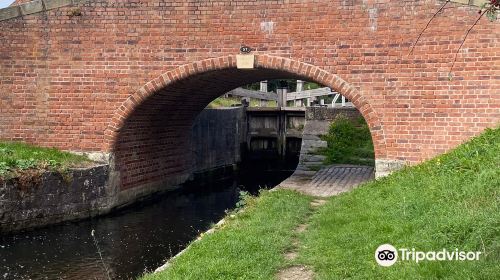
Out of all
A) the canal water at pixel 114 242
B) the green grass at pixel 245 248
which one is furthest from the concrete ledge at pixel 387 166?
the canal water at pixel 114 242

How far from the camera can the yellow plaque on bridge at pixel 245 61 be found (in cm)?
1130

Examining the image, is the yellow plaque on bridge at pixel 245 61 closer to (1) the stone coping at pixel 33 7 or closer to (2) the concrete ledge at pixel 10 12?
(1) the stone coping at pixel 33 7

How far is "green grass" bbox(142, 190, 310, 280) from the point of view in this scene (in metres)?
5.57

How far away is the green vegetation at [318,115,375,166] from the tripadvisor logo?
1079 cm

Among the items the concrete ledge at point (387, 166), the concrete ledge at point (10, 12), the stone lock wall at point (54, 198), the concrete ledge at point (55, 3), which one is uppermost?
the concrete ledge at point (55, 3)

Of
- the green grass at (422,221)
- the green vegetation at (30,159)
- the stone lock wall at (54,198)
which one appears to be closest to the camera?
the green grass at (422,221)

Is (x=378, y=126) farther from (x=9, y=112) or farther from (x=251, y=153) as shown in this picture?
(x=251, y=153)

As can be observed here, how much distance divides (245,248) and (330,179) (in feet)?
23.1

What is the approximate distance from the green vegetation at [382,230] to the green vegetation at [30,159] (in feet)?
14.9

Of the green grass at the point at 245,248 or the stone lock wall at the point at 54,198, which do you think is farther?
the stone lock wall at the point at 54,198

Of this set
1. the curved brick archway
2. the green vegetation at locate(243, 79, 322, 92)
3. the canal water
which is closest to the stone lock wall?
the canal water

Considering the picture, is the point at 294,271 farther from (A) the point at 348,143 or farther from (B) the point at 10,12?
(A) the point at 348,143

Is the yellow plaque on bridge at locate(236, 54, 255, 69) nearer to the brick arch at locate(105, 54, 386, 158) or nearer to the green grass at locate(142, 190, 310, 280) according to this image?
the brick arch at locate(105, 54, 386, 158)

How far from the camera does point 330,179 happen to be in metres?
13.0
